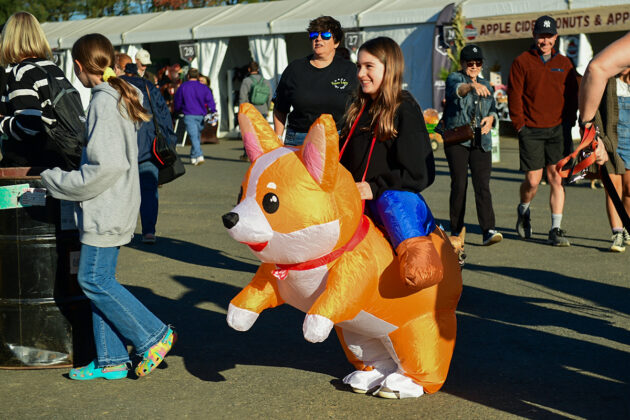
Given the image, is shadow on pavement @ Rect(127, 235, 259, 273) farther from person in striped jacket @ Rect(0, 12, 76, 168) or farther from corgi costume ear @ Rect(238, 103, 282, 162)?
corgi costume ear @ Rect(238, 103, 282, 162)

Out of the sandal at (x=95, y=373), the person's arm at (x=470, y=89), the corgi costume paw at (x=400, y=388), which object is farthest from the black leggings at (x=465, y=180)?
the sandal at (x=95, y=373)

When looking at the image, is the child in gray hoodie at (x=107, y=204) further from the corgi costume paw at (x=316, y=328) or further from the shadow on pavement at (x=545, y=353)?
the shadow on pavement at (x=545, y=353)

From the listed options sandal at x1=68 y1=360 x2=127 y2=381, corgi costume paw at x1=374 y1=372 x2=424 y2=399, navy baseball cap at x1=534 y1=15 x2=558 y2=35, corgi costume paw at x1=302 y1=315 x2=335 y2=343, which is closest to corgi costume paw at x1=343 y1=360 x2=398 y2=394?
corgi costume paw at x1=374 y1=372 x2=424 y2=399

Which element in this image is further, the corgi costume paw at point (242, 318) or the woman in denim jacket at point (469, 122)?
the woman in denim jacket at point (469, 122)

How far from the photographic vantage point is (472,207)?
11641 millimetres

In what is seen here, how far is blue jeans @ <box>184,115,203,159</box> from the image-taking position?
17594mm

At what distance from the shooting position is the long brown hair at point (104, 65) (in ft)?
15.7

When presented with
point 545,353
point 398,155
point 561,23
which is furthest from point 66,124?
point 561,23

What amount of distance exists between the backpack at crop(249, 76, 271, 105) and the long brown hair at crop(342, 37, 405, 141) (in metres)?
14.5

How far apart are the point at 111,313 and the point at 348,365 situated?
1410mm

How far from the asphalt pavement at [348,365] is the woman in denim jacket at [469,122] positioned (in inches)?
21.4

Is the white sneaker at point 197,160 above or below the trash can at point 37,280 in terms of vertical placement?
below

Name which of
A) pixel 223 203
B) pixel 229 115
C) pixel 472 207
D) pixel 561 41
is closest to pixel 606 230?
pixel 472 207

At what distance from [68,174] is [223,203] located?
771 cm
